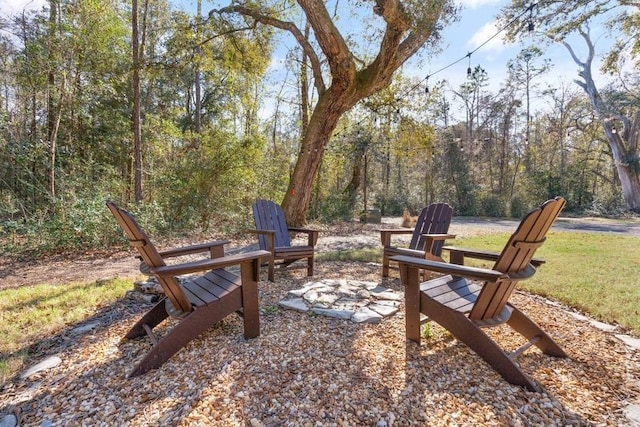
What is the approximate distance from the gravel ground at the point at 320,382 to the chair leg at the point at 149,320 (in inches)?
2.2

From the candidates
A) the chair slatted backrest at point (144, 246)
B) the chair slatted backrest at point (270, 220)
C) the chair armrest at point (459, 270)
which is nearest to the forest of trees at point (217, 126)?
the chair slatted backrest at point (270, 220)

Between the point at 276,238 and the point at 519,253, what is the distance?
8.39ft

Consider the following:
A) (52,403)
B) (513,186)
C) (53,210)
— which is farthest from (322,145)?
(513,186)

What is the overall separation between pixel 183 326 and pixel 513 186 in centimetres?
1582

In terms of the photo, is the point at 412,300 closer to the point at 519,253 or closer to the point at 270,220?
the point at 519,253

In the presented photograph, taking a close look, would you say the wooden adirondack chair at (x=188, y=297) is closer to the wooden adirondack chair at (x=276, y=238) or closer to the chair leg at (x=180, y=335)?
the chair leg at (x=180, y=335)

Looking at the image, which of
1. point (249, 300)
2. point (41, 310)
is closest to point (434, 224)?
point (249, 300)

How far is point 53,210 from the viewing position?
16.9 ft

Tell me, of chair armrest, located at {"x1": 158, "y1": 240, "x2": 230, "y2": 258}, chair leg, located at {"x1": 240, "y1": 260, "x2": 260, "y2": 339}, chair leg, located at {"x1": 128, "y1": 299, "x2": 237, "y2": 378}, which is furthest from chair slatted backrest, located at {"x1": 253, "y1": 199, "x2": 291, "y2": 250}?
chair leg, located at {"x1": 128, "y1": 299, "x2": 237, "y2": 378}

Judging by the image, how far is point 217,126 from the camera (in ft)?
30.5

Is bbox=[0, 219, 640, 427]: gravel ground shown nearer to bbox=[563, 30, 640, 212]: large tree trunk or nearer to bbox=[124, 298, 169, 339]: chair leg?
bbox=[124, 298, 169, 339]: chair leg

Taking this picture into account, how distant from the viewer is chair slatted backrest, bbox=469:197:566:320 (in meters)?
1.61

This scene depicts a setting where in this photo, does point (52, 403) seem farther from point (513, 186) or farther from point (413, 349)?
point (513, 186)

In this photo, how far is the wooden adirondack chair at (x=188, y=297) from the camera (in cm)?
172
